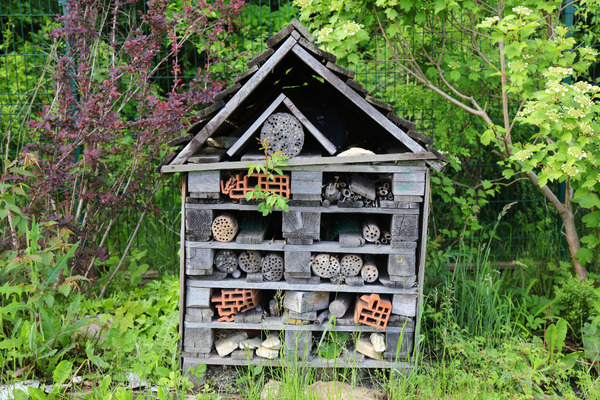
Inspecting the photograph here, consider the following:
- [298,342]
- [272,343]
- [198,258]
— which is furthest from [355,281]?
[198,258]

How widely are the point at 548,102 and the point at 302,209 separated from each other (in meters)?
1.91

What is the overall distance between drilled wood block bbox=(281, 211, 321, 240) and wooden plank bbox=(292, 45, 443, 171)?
2.35 feet

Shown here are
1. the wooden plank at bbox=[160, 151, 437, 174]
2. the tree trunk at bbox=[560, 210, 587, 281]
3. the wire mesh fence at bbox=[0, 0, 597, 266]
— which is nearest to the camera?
the wooden plank at bbox=[160, 151, 437, 174]

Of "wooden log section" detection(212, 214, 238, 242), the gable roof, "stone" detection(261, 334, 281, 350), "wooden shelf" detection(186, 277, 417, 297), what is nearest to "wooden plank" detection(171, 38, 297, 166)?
the gable roof

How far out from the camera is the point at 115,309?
4.59 metres

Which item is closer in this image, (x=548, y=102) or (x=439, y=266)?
A: (x=548, y=102)

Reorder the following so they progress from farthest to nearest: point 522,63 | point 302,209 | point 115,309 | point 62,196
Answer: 1. point 62,196
2. point 115,309
3. point 522,63
4. point 302,209

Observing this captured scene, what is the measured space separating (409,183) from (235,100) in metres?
1.23

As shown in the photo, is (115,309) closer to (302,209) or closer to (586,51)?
(302,209)

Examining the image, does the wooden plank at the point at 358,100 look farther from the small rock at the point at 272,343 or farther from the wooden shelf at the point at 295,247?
the small rock at the point at 272,343

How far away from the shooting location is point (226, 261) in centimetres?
367

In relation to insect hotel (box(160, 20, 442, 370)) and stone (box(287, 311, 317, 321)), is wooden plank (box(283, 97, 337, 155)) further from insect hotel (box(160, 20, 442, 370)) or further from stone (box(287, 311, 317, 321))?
stone (box(287, 311, 317, 321))

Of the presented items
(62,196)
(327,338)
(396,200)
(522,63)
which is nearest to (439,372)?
(327,338)

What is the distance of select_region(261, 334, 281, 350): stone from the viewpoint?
3.66m
